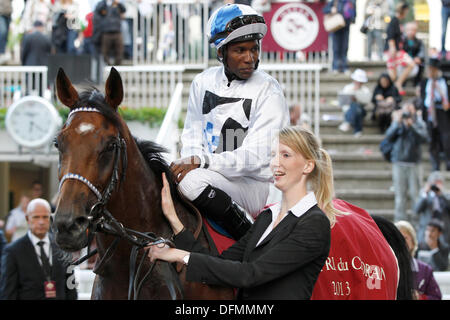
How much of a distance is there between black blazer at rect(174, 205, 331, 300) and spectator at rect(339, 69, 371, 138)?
885 cm

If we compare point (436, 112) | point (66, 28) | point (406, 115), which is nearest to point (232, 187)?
point (406, 115)

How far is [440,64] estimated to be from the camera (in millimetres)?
11945

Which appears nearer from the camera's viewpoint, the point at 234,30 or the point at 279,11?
the point at 234,30

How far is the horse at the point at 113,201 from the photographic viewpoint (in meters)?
3.03

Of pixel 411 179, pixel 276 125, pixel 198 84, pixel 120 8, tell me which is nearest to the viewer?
pixel 276 125

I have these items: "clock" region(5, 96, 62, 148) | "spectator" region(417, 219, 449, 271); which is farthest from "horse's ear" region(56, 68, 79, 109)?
"clock" region(5, 96, 62, 148)

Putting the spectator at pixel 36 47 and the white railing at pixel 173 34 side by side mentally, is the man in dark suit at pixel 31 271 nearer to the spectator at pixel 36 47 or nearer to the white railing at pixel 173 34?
the spectator at pixel 36 47

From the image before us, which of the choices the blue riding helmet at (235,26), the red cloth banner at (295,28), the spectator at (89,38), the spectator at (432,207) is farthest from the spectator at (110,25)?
the blue riding helmet at (235,26)

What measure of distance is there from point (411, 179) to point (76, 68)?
5.06m

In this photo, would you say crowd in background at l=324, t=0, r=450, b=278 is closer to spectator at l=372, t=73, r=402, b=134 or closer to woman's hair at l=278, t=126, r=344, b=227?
spectator at l=372, t=73, r=402, b=134

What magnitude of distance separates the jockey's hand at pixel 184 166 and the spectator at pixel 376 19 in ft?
35.9
